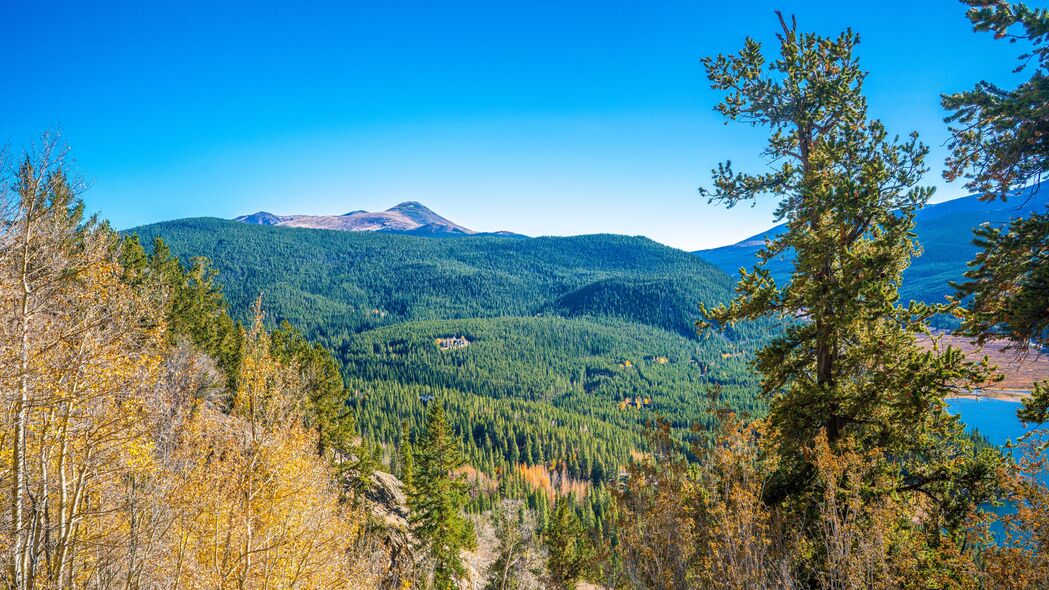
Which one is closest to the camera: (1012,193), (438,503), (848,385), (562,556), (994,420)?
(1012,193)

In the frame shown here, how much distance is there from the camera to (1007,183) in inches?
267

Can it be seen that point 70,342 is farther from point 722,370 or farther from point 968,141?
point 722,370

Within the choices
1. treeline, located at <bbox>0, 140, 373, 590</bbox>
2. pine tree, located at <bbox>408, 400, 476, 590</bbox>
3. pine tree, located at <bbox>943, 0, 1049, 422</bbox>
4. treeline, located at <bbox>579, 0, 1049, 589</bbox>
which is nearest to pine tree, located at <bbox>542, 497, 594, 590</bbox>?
pine tree, located at <bbox>408, 400, 476, 590</bbox>

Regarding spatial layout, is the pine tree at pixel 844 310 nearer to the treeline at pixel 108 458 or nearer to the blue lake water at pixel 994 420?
the treeline at pixel 108 458

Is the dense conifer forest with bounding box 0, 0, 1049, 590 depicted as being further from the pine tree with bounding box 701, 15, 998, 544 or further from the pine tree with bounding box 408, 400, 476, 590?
the pine tree with bounding box 408, 400, 476, 590

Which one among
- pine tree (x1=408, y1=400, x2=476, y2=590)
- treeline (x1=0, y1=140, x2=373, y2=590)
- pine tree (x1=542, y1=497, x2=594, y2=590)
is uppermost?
treeline (x1=0, y1=140, x2=373, y2=590)

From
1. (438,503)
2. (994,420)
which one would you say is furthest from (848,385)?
(994,420)

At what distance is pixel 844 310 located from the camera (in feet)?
28.5

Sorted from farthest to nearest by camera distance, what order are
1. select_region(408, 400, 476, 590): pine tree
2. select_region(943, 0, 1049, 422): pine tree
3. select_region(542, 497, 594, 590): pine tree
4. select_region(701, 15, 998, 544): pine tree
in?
select_region(542, 497, 594, 590): pine tree, select_region(408, 400, 476, 590): pine tree, select_region(701, 15, 998, 544): pine tree, select_region(943, 0, 1049, 422): pine tree

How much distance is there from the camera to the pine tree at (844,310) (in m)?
8.34

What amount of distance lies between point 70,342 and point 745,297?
1296cm

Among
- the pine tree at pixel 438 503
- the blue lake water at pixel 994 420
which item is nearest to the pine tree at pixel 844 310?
the pine tree at pixel 438 503

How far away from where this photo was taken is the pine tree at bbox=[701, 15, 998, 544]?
834cm

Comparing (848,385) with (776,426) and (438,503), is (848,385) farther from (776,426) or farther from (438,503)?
(438,503)
